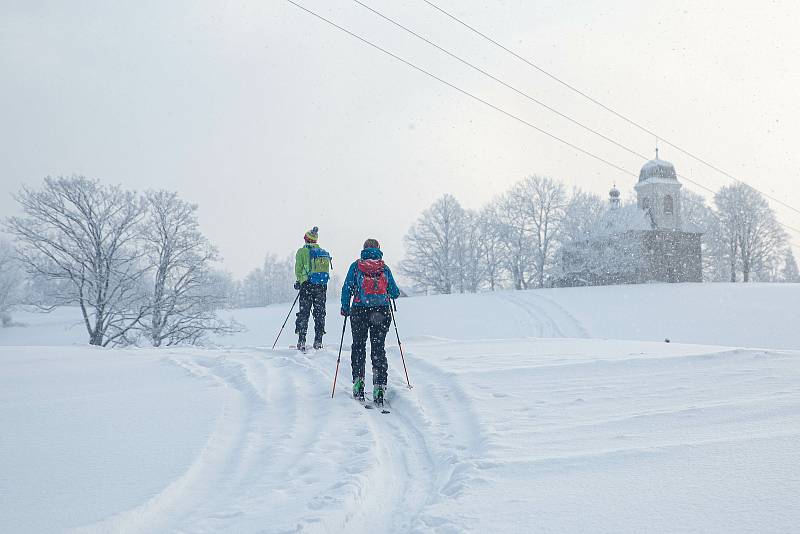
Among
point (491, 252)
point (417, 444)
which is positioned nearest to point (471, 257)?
Answer: point (491, 252)

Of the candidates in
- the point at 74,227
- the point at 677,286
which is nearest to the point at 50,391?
the point at 74,227

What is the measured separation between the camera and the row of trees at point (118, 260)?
23984 mm

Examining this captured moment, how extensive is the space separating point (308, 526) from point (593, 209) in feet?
159

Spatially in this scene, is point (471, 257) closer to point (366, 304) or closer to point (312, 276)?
point (312, 276)

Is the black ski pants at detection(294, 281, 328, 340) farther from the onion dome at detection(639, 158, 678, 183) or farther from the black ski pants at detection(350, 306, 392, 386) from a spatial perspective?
the onion dome at detection(639, 158, 678, 183)

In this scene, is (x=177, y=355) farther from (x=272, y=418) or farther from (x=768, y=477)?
(x=768, y=477)

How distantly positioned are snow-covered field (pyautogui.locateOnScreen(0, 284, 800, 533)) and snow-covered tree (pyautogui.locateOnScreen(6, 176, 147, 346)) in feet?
57.6

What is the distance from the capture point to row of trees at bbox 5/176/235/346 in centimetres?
2398

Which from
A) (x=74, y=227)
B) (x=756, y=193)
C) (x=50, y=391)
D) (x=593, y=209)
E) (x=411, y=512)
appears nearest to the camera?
(x=411, y=512)

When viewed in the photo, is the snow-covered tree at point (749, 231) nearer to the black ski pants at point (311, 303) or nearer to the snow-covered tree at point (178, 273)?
the snow-covered tree at point (178, 273)

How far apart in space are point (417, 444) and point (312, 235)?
5467 mm

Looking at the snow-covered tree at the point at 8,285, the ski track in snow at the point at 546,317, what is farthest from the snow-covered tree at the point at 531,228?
the snow-covered tree at the point at 8,285

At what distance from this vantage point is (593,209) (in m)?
47.2

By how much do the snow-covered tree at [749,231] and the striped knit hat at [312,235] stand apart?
54686 millimetres
